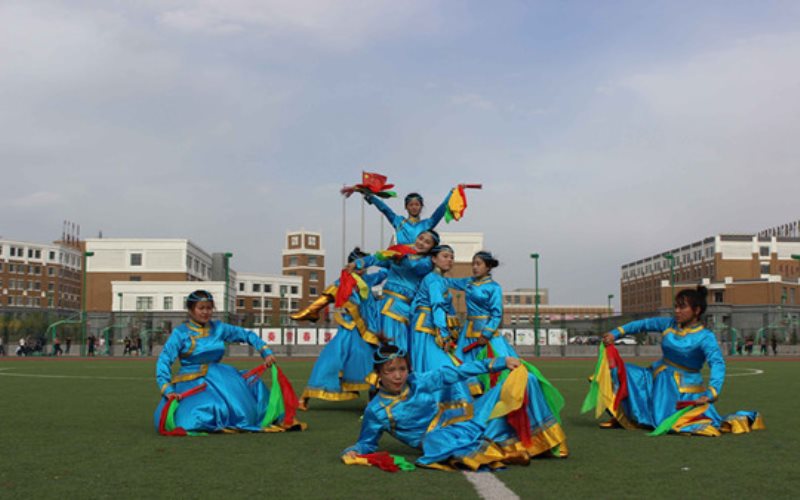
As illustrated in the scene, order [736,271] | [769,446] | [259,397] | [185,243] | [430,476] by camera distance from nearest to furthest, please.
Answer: [430,476], [769,446], [259,397], [185,243], [736,271]

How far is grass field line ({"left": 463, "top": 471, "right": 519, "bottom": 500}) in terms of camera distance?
4923 millimetres

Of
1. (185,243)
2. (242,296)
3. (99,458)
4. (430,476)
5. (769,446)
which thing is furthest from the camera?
(242,296)

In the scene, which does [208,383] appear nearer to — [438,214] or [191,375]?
[191,375]

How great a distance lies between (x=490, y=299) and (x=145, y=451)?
4058 mm

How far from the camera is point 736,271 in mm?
119812

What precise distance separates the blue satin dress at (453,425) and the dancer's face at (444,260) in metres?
2.24

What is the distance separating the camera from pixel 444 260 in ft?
28.4

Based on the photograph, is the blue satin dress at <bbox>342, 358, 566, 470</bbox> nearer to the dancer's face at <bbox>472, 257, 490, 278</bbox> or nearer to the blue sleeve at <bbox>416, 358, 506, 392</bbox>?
the blue sleeve at <bbox>416, 358, 506, 392</bbox>

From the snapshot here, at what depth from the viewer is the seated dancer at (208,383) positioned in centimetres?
813

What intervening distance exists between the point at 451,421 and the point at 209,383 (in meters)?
3.18

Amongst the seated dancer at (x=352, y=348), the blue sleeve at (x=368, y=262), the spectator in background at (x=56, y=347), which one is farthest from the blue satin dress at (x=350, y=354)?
the spectator in background at (x=56, y=347)

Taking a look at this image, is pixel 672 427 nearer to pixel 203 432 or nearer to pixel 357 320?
pixel 357 320

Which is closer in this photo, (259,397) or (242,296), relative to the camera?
(259,397)

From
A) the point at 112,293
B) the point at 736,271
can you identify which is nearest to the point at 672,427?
the point at 112,293
